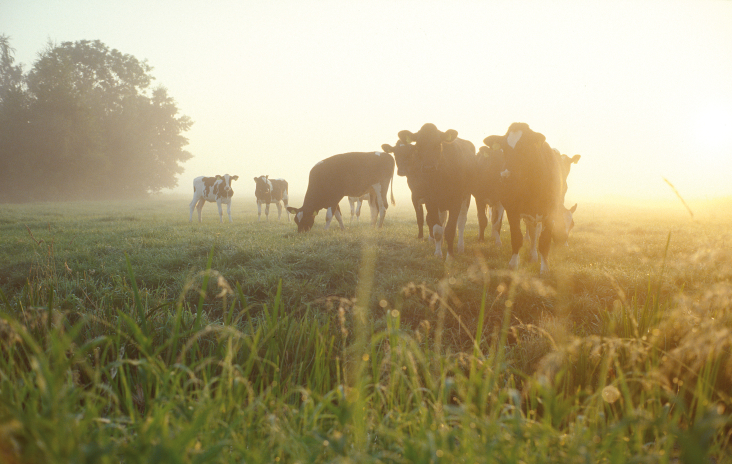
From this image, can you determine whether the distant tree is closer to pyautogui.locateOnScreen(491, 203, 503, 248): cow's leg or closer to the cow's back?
the cow's back

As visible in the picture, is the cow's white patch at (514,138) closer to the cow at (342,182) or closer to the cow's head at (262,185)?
the cow at (342,182)

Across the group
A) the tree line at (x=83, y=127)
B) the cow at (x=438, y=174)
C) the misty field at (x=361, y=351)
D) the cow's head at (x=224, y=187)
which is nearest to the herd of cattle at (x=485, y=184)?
Answer: the cow at (x=438, y=174)

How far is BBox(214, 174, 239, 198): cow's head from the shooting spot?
16609mm

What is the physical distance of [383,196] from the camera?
12.2 m

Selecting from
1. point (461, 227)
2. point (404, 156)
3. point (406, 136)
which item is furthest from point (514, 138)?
point (461, 227)

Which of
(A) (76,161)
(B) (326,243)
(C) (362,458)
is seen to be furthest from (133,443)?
(A) (76,161)

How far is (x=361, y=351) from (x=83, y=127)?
41673mm

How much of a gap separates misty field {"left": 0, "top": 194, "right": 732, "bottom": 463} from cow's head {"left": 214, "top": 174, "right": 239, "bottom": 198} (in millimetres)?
7314

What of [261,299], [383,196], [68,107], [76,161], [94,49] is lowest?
[261,299]

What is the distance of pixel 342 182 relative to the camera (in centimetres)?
1127

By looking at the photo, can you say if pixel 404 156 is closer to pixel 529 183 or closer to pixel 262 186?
pixel 529 183

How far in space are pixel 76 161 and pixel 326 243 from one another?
38.2 m

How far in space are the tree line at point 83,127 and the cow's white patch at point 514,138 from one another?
39.9 m

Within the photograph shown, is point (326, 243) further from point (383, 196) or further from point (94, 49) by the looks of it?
point (94, 49)
